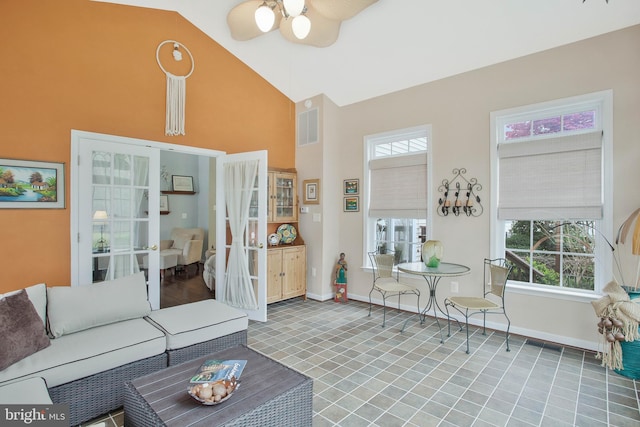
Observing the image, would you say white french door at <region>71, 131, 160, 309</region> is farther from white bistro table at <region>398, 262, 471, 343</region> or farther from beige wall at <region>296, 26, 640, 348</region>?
white bistro table at <region>398, 262, 471, 343</region>

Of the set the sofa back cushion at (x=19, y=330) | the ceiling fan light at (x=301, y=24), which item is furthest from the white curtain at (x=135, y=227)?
the ceiling fan light at (x=301, y=24)

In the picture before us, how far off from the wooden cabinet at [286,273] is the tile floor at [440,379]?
745 mm

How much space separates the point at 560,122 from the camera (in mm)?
3309

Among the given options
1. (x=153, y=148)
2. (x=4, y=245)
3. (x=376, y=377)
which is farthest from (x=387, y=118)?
(x=4, y=245)

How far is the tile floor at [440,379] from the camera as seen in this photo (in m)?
2.13

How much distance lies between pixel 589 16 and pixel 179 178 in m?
7.48

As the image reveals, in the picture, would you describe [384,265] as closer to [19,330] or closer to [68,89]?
[19,330]

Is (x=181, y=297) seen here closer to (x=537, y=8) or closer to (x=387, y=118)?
(x=387, y=118)

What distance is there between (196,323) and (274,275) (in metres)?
1.90

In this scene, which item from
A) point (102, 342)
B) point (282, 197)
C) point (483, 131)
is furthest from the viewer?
point (282, 197)

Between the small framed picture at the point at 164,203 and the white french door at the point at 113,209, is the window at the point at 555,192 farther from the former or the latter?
the small framed picture at the point at 164,203

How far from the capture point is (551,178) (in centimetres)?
330

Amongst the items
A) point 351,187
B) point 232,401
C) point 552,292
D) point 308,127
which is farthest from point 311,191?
point 232,401

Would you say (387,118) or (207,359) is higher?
(387,118)
